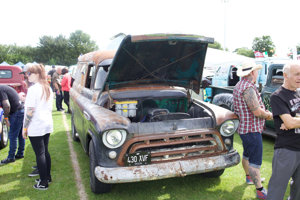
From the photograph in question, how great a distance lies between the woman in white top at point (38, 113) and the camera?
3.22 m

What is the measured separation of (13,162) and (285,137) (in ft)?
14.9

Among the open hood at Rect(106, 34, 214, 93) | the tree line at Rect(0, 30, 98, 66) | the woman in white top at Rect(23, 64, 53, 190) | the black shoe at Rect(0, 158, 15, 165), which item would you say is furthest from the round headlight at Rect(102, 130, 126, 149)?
the tree line at Rect(0, 30, 98, 66)

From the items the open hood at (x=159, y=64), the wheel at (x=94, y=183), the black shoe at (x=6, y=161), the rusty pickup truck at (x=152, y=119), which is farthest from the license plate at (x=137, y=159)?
the black shoe at (x=6, y=161)

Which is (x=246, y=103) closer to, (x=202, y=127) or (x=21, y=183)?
(x=202, y=127)

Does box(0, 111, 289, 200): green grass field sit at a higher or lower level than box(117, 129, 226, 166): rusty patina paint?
lower

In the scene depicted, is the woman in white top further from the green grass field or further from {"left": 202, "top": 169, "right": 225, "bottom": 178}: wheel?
{"left": 202, "top": 169, "right": 225, "bottom": 178}: wheel

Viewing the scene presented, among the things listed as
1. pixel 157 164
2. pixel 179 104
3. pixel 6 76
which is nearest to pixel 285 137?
pixel 157 164

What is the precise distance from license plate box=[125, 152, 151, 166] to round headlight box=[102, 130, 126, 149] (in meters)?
0.19

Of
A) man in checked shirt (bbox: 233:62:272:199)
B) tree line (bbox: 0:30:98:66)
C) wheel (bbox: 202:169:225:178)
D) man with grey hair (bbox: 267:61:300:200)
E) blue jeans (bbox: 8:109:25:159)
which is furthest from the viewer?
tree line (bbox: 0:30:98:66)

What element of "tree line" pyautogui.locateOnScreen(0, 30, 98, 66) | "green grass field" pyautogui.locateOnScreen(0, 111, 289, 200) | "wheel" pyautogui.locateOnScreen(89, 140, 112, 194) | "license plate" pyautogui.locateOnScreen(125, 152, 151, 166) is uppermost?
"tree line" pyautogui.locateOnScreen(0, 30, 98, 66)

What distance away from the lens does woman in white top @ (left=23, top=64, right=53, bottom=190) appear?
3.22 m

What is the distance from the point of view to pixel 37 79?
11.0ft

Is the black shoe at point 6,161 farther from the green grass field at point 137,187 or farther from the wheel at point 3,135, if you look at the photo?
the wheel at point 3,135

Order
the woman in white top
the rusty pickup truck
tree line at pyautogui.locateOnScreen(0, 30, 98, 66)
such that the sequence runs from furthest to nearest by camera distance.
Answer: tree line at pyautogui.locateOnScreen(0, 30, 98, 66)
the woman in white top
the rusty pickup truck
